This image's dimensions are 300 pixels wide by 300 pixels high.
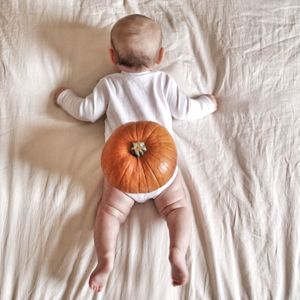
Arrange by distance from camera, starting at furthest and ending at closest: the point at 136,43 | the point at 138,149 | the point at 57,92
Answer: the point at 57,92, the point at 136,43, the point at 138,149

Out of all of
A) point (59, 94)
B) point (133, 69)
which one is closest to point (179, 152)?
point (133, 69)

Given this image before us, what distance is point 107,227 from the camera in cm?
84

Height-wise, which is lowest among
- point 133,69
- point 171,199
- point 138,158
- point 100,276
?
point 100,276

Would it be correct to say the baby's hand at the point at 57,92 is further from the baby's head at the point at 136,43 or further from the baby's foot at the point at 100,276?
the baby's foot at the point at 100,276

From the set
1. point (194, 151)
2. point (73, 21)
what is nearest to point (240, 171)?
point (194, 151)

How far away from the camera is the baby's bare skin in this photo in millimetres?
797

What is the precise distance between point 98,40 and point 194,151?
1.26 ft

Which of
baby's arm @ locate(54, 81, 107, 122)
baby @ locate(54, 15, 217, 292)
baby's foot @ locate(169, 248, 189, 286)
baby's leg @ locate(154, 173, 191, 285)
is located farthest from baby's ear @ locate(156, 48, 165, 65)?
baby's foot @ locate(169, 248, 189, 286)

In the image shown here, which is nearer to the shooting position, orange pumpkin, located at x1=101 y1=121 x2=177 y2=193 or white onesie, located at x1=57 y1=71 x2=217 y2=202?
orange pumpkin, located at x1=101 y1=121 x2=177 y2=193

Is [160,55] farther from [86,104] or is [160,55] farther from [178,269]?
[178,269]

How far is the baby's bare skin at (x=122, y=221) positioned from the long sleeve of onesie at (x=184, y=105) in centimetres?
15

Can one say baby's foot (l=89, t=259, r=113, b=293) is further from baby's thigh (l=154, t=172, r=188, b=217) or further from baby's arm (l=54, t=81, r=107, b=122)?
baby's arm (l=54, t=81, r=107, b=122)

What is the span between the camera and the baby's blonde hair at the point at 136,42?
0.91m

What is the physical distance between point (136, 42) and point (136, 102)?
0.44ft
